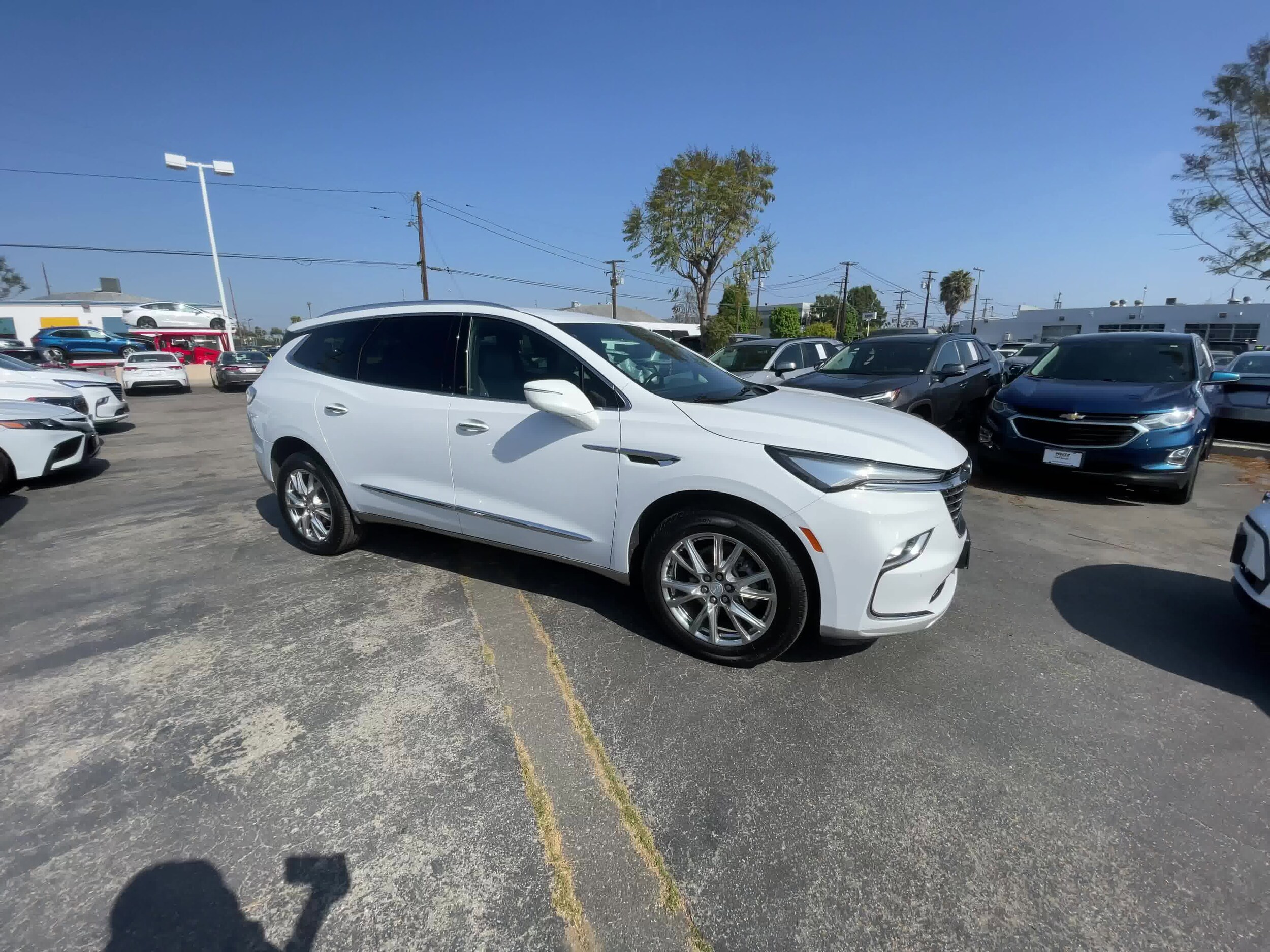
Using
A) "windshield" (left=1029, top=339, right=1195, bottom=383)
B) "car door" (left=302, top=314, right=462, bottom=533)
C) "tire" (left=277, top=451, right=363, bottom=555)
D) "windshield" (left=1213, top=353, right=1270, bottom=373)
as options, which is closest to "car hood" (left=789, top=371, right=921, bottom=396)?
"windshield" (left=1029, top=339, right=1195, bottom=383)

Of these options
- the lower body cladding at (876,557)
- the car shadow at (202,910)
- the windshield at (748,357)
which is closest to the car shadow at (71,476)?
the car shadow at (202,910)

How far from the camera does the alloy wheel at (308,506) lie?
4.25 metres

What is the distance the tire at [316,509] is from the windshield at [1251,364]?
479 inches

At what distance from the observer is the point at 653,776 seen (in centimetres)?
225

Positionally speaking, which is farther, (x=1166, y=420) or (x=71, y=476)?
(x=71, y=476)

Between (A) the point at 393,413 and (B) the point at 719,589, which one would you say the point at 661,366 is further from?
(A) the point at 393,413

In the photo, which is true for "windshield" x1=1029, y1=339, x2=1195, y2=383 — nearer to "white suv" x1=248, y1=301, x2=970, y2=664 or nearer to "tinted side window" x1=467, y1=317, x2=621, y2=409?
"white suv" x1=248, y1=301, x2=970, y2=664

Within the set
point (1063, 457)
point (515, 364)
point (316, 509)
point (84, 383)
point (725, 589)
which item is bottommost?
point (316, 509)

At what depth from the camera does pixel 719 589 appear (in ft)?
9.32

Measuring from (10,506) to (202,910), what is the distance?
6.35 m

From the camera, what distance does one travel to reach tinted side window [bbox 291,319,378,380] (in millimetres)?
4023

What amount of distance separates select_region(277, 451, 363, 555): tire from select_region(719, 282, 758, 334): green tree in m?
24.9

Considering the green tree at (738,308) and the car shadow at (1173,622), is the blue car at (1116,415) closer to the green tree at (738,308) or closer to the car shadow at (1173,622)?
the car shadow at (1173,622)

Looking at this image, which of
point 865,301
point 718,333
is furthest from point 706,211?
point 865,301
